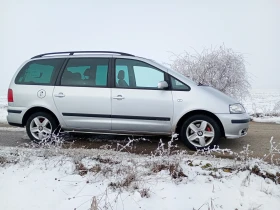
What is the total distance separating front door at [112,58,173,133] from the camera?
421 centimetres

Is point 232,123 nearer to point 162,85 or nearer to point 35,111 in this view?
point 162,85

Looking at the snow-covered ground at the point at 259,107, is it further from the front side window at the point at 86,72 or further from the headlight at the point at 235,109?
the headlight at the point at 235,109

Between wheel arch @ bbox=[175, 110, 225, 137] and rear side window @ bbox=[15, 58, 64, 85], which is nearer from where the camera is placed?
wheel arch @ bbox=[175, 110, 225, 137]

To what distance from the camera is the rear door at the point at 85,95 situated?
4.43 metres

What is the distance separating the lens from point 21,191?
2.70 meters

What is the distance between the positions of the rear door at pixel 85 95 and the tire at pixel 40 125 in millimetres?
286

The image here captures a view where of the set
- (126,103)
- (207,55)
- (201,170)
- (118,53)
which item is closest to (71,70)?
(118,53)

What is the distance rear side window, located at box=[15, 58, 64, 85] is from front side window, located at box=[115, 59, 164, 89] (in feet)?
4.41

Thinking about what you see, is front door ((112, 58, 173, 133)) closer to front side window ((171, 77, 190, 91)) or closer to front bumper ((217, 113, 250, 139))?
front side window ((171, 77, 190, 91))

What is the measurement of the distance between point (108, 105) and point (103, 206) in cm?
230

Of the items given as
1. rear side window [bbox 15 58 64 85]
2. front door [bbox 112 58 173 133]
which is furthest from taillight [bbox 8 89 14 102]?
front door [bbox 112 58 173 133]

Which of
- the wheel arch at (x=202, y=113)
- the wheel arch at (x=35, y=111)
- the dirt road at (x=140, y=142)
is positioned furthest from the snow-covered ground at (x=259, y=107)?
the wheel arch at (x=202, y=113)

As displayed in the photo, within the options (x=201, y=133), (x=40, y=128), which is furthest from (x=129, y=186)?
(x=40, y=128)

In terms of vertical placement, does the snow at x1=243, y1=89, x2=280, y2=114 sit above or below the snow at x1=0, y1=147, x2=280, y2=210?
above
